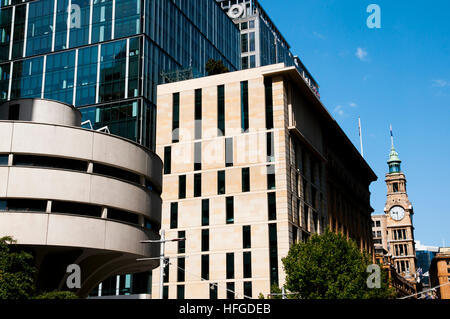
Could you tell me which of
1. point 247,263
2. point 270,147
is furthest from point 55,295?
point 270,147

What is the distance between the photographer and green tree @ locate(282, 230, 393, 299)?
195 ft

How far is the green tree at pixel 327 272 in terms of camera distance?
59.5m

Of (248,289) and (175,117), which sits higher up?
(175,117)

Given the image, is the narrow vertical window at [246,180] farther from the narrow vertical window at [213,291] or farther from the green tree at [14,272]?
the green tree at [14,272]

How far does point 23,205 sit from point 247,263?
3660 cm

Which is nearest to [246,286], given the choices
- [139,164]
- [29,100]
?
[139,164]

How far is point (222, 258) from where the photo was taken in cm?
7494

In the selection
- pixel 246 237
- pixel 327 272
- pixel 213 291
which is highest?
pixel 246 237

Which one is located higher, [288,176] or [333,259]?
[288,176]

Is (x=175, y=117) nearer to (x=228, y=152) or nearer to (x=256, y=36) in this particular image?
(x=228, y=152)

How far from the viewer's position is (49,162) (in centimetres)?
4456

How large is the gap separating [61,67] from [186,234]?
119 ft
